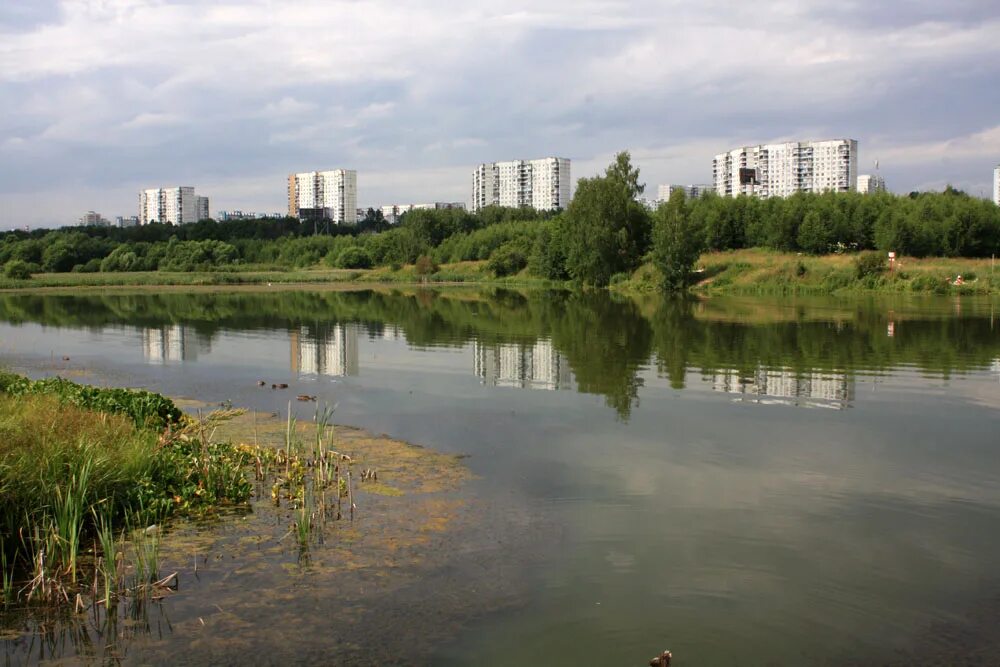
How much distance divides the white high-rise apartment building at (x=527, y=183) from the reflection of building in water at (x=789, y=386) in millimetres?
140078

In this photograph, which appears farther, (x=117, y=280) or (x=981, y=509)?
(x=117, y=280)

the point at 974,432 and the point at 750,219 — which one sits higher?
the point at 750,219

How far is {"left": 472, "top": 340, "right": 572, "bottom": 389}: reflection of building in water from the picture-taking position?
2058 cm

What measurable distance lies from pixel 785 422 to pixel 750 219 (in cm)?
6392

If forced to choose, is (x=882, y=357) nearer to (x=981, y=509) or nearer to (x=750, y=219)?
(x=981, y=509)

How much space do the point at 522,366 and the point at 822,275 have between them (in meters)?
45.8

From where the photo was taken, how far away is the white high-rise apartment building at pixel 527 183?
6412 inches

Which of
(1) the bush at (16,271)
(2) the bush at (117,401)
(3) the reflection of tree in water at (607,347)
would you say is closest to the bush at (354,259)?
(1) the bush at (16,271)

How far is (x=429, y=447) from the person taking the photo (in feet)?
44.5

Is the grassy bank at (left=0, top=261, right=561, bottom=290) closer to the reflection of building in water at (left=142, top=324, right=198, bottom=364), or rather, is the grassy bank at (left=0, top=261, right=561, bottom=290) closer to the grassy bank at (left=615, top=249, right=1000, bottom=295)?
the grassy bank at (left=615, top=249, right=1000, bottom=295)

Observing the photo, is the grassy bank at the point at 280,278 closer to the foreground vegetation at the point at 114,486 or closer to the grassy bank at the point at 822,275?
the grassy bank at the point at 822,275

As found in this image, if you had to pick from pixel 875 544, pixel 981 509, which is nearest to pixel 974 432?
pixel 981 509

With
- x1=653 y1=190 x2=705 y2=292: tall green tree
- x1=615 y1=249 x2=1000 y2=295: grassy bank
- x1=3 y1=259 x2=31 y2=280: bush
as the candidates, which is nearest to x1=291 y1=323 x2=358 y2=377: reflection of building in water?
x1=653 y1=190 x2=705 y2=292: tall green tree

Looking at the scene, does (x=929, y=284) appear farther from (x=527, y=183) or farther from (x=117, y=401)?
(x=527, y=183)
